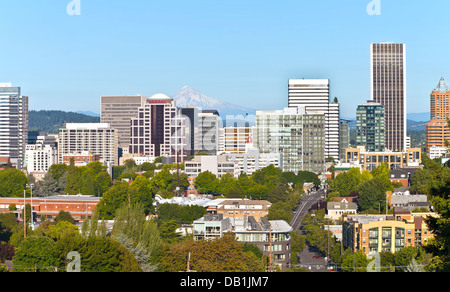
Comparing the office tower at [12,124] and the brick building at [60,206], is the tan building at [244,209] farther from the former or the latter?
the office tower at [12,124]

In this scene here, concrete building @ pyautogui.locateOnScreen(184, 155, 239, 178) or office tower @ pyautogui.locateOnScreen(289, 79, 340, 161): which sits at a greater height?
office tower @ pyautogui.locateOnScreen(289, 79, 340, 161)

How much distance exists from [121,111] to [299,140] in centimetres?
5650

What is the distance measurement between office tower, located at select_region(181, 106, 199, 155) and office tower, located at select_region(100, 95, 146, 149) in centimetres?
1593

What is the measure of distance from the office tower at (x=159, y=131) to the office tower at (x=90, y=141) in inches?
146

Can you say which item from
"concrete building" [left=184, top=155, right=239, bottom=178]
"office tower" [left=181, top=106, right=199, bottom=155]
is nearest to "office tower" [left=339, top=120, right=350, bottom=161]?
"office tower" [left=181, top=106, right=199, bottom=155]

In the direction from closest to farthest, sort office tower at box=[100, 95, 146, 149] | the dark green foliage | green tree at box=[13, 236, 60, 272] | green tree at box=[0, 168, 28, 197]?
green tree at box=[13, 236, 60, 272]
the dark green foliage
green tree at box=[0, 168, 28, 197]
office tower at box=[100, 95, 146, 149]

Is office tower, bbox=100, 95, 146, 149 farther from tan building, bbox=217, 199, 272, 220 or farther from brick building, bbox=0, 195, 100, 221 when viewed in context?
tan building, bbox=217, 199, 272, 220

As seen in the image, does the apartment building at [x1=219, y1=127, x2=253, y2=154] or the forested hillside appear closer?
the apartment building at [x1=219, y1=127, x2=253, y2=154]

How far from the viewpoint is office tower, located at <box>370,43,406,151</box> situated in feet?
369

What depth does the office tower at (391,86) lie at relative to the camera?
4424 inches

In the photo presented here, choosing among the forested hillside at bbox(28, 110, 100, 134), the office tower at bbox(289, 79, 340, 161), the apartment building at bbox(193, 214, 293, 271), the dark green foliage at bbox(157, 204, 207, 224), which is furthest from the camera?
the forested hillside at bbox(28, 110, 100, 134)

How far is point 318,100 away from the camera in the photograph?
307 ft
